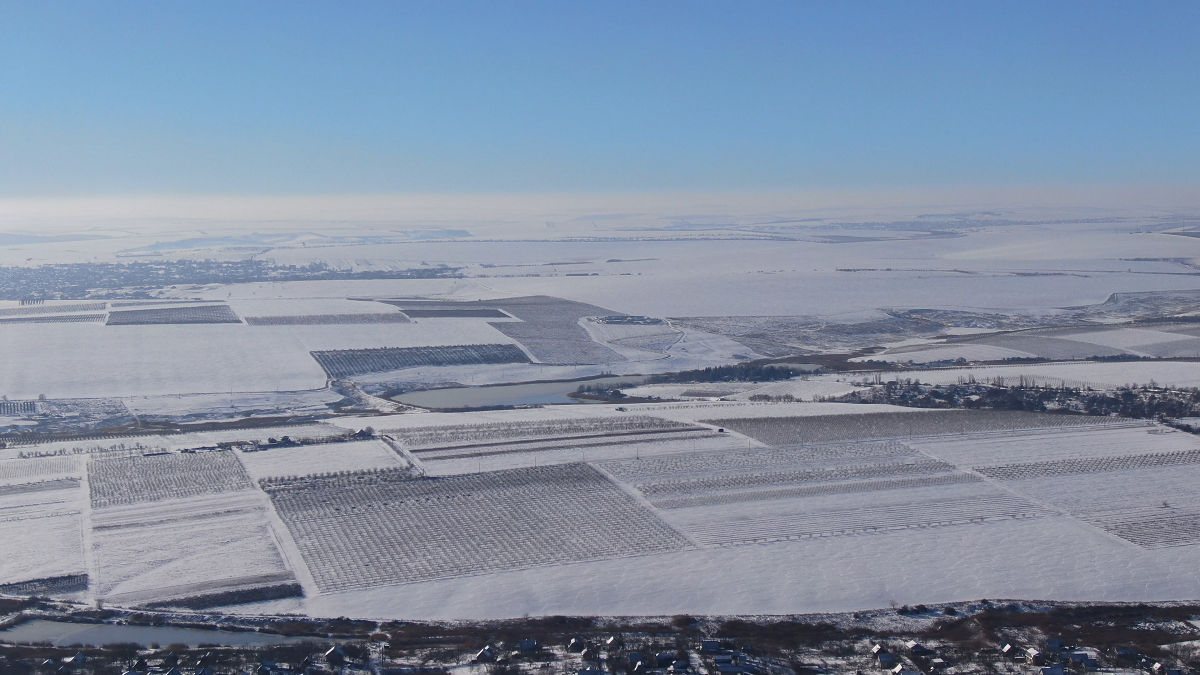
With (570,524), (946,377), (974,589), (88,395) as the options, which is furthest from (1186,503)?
(88,395)

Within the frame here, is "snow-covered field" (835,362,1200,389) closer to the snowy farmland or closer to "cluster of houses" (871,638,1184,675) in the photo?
the snowy farmland

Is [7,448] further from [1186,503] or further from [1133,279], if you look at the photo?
[1133,279]

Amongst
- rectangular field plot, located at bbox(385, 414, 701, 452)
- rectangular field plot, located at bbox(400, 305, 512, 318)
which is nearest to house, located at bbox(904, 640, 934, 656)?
rectangular field plot, located at bbox(385, 414, 701, 452)

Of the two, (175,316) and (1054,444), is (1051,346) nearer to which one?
(1054,444)

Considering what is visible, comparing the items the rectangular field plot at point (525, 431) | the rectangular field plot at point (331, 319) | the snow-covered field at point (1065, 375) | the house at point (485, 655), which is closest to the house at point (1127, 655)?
the house at point (485, 655)

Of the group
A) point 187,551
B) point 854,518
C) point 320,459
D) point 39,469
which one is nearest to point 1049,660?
point 854,518

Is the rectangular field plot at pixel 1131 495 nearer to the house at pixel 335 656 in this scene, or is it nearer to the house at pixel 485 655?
the house at pixel 485 655
